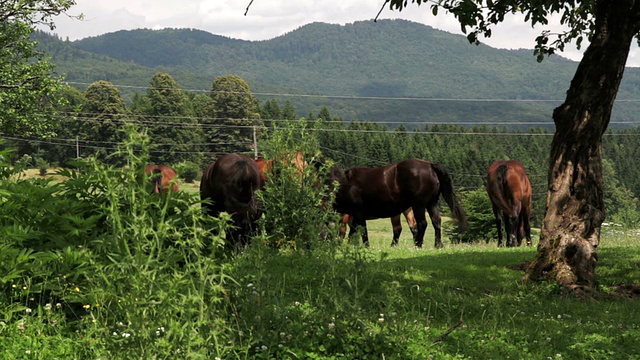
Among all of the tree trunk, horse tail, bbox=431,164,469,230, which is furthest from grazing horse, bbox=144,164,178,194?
horse tail, bbox=431,164,469,230

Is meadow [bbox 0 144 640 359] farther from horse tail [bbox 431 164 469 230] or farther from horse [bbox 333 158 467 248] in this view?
horse [bbox 333 158 467 248]

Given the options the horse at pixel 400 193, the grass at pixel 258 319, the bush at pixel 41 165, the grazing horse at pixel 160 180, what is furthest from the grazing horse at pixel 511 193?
the bush at pixel 41 165

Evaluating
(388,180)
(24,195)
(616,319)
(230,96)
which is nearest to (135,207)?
(24,195)

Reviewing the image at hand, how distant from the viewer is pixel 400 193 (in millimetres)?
20906

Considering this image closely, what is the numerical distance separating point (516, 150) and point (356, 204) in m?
139

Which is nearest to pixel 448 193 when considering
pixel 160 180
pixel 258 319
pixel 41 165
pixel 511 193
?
pixel 511 193

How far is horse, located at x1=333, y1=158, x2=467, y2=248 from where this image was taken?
20.0 metres

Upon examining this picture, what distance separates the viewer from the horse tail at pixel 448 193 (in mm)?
19750

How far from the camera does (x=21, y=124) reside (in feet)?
102

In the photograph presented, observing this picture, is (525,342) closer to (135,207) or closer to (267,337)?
(267,337)

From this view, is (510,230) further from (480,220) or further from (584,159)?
(480,220)

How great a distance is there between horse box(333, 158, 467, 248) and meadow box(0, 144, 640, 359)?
979 cm

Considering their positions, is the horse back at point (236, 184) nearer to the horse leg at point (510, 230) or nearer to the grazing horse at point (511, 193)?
the grazing horse at point (511, 193)

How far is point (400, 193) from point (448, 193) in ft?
5.46
